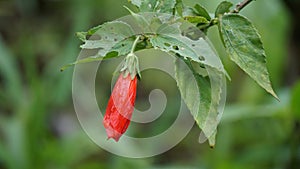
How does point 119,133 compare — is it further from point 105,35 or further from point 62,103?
point 62,103

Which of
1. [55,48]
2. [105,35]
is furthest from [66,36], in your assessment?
[105,35]

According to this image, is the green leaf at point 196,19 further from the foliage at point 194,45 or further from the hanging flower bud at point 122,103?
the hanging flower bud at point 122,103

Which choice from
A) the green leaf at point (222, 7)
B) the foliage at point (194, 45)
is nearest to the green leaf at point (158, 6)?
the foliage at point (194, 45)

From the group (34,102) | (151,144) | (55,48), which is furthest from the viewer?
(55,48)

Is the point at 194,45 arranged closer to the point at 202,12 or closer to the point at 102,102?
the point at 202,12

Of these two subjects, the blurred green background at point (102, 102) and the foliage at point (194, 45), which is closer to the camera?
the foliage at point (194, 45)
